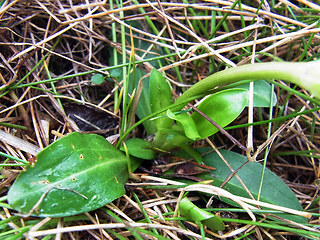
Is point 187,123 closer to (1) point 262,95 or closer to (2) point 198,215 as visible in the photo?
(2) point 198,215

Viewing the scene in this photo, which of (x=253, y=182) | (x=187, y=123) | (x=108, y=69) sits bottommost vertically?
(x=253, y=182)

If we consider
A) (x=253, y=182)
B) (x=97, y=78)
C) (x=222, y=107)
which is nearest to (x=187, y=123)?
(x=222, y=107)

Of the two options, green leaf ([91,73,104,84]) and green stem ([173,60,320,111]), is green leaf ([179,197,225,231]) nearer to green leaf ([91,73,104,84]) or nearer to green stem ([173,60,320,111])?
green stem ([173,60,320,111])

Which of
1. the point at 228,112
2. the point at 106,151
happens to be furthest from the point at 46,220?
the point at 228,112

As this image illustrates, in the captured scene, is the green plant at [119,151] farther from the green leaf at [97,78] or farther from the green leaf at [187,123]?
the green leaf at [97,78]

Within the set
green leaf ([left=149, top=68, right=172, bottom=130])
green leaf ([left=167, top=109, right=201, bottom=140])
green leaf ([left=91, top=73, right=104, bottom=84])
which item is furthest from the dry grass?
green leaf ([left=167, top=109, right=201, bottom=140])

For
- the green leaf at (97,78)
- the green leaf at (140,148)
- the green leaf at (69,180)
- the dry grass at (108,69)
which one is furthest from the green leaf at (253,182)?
the green leaf at (97,78)
